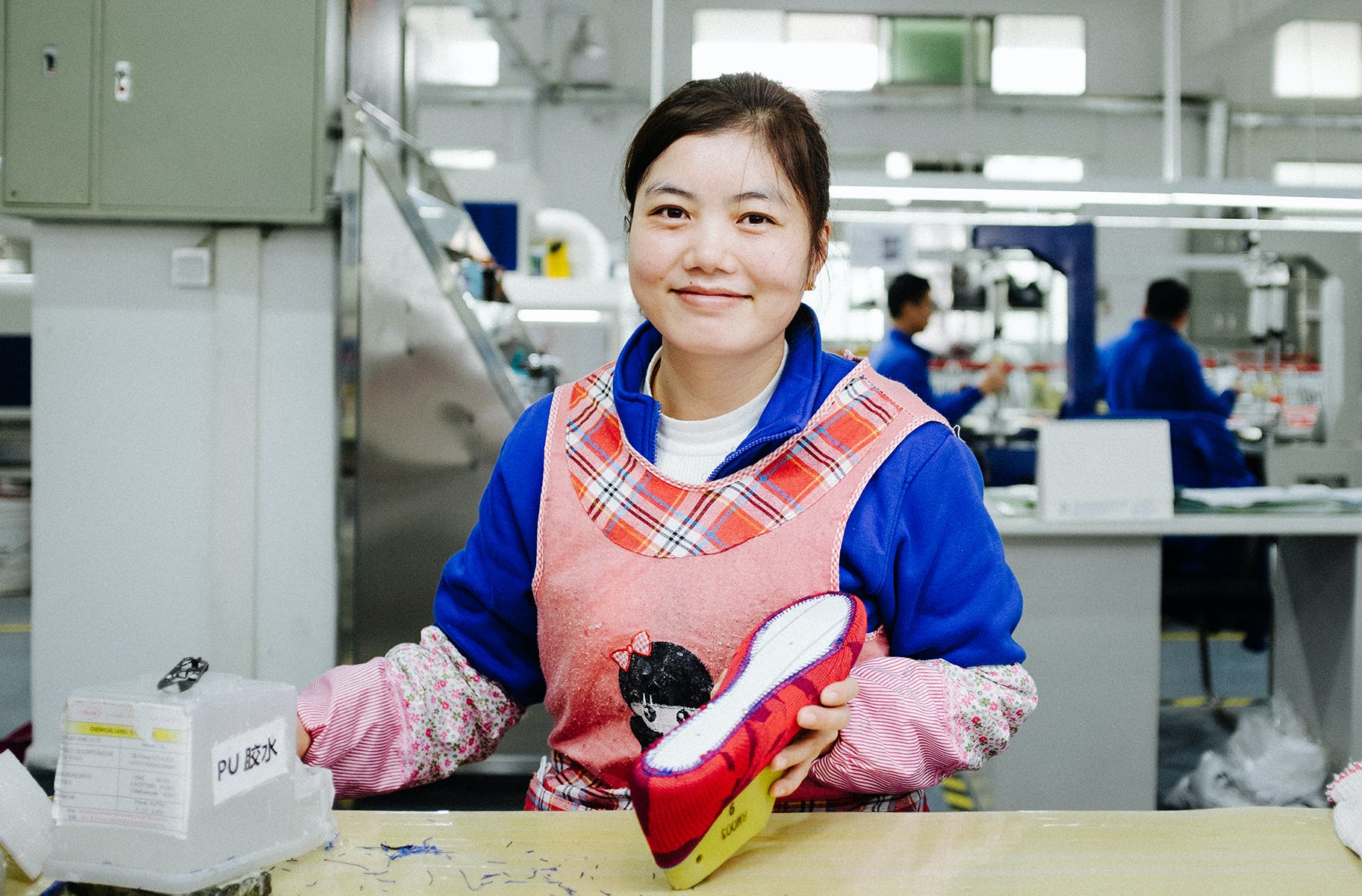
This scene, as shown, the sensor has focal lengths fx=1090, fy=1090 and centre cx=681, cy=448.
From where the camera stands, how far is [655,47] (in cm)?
437

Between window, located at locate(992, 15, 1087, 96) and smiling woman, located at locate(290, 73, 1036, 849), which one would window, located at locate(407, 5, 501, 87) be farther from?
smiling woman, located at locate(290, 73, 1036, 849)

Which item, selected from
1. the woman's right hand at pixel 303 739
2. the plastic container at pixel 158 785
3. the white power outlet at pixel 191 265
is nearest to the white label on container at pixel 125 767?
the plastic container at pixel 158 785

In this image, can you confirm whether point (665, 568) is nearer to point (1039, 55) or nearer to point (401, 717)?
point (401, 717)

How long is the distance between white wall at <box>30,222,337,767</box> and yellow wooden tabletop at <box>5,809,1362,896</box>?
73.7 inches

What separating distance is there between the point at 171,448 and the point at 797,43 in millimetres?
9318

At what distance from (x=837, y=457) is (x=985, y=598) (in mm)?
210

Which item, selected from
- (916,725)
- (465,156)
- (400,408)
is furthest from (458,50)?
(916,725)

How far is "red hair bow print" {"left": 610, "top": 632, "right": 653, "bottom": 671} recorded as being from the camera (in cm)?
112

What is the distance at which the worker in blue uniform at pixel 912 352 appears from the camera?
446 cm

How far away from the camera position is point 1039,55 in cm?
1086

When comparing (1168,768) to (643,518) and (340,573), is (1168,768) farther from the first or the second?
(643,518)

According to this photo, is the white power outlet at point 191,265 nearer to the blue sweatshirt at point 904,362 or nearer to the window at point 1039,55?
the blue sweatshirt at point 904,362

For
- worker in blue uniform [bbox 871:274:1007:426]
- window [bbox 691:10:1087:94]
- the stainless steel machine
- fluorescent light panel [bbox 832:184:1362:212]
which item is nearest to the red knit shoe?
the stainless steel machine

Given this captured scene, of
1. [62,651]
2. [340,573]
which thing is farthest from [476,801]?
[62,651]
